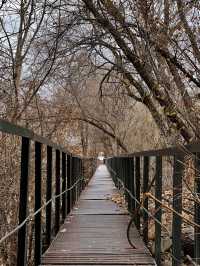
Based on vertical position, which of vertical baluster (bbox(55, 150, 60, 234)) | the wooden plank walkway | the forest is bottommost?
the wooden plank walkway

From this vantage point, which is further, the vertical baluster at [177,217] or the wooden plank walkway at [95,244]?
the wooden plank walkway at [95,244]

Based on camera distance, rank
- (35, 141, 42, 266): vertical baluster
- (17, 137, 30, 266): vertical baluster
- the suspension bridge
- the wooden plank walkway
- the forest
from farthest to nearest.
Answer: the forest → the wooden plank walkway → (35, 141, 42, 266): vertical baluster → (17, 137, 30, 266): vertical baluster → the suspension bridge

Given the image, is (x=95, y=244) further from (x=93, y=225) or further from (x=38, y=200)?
(x=93, y=225)

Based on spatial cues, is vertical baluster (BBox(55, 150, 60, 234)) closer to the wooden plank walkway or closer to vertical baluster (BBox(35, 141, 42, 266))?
the wooden plank walkway

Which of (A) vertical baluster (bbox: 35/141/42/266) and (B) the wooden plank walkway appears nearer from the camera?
(A) vertical baluster (bbox: 35/141/42/266)

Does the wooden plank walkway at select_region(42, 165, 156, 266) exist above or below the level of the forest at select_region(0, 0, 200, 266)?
below

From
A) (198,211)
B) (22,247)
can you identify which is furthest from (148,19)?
(198,211)

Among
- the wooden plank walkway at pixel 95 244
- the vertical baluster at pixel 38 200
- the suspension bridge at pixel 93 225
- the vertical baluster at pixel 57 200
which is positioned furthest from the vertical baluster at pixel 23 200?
the vertical baluster at pixel 57 200

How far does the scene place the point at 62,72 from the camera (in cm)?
1270

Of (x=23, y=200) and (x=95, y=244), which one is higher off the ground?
(x=23, y=200)

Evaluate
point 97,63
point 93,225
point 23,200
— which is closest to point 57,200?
point 93,225

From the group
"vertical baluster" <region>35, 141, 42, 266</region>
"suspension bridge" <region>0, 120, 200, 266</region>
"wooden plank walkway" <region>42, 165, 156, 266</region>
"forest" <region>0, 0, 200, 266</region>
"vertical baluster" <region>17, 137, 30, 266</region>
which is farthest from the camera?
"forest" <region>0, 0, 200, 266</region>

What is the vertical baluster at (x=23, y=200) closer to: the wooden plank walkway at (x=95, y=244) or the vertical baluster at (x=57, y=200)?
the wooden plank walkway at (x=95, y=244)

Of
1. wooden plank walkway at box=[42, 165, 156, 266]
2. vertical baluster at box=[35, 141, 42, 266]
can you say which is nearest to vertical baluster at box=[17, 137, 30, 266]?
vertical baluster at box=[35, 141, 42, 266]
